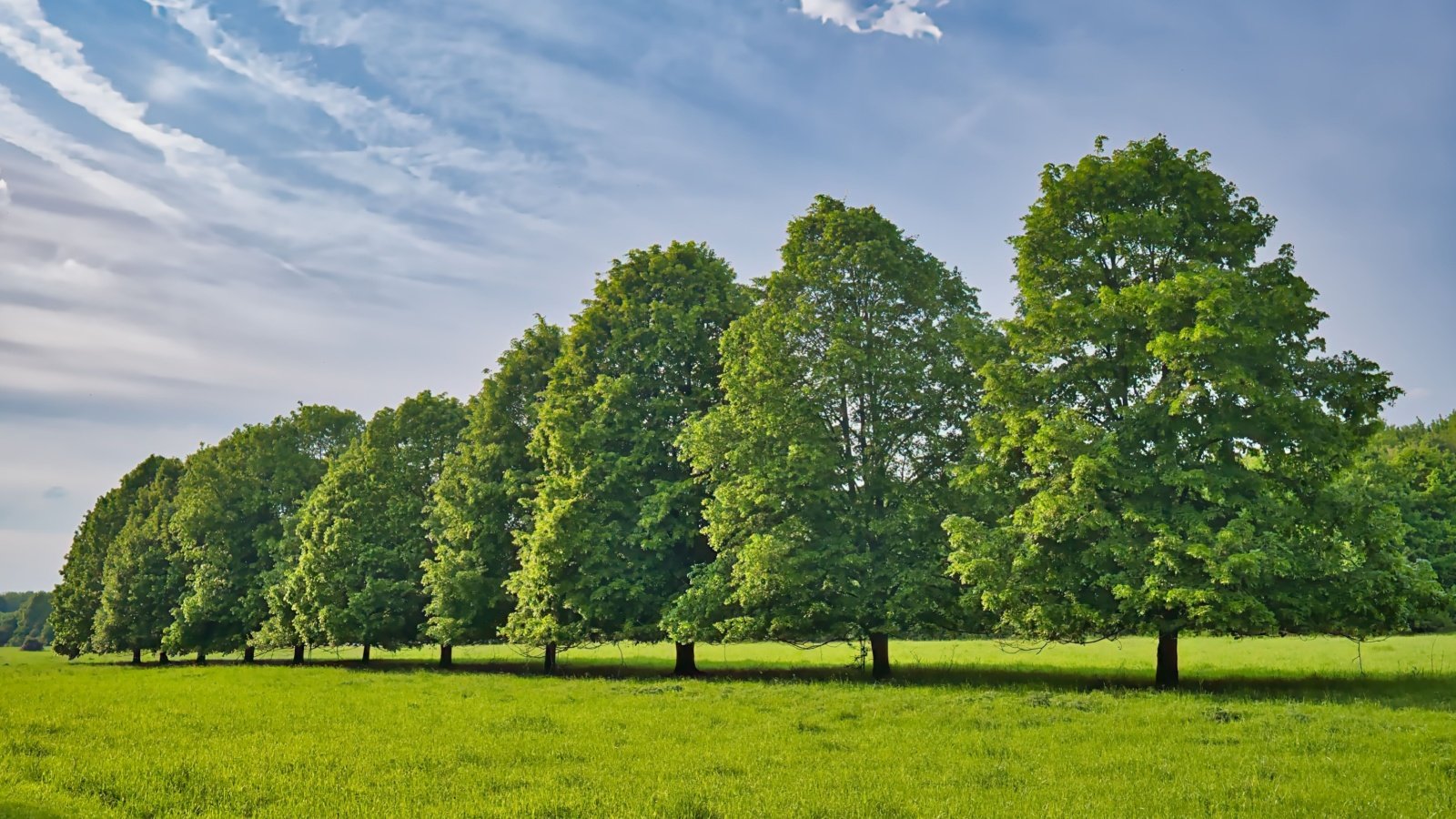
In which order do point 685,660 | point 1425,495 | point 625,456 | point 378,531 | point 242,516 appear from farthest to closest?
point 1425,495 → point 242,516 → point 378,531 → point 625,456 → point 685,660

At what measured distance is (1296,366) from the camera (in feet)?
74.3

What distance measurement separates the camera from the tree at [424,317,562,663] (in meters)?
36.7

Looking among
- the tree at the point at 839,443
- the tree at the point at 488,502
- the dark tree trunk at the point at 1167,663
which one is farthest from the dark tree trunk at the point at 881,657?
the tree at the point at 488,502

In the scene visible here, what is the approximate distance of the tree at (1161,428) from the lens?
2084 centimetres

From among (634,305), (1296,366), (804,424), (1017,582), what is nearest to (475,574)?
(634,305)

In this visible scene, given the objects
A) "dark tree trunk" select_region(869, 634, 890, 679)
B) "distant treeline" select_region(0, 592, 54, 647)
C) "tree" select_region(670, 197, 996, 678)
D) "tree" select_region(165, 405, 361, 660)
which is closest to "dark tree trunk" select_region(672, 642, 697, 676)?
"tree" select_region(670, 197, 996, 678)

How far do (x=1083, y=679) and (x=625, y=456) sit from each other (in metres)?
18.4

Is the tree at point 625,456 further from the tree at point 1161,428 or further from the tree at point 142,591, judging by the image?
the tree at point 142,591

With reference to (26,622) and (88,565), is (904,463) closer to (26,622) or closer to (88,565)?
(88,565)

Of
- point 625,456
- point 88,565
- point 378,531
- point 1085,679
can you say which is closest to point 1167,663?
point 1085,679

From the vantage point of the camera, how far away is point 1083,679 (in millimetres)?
26078

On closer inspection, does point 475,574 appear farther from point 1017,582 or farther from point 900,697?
point 1017,582

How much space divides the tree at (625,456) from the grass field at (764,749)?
196 inches

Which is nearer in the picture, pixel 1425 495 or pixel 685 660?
pixel 685 660
